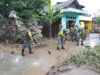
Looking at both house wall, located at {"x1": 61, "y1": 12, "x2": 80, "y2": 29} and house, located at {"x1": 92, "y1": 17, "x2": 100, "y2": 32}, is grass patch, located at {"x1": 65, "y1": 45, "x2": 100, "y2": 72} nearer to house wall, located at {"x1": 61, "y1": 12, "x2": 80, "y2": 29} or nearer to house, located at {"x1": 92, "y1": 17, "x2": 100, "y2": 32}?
house wall, located at {"x1": 61, "y1": 12, "x2": 80, "y2": 29}

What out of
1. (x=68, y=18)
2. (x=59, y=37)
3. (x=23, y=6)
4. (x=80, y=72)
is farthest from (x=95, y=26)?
(x=80, y=72)

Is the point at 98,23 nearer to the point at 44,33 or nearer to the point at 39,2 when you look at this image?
A: the point at 44,33

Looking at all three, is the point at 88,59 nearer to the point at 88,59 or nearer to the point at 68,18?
the point at 88,59

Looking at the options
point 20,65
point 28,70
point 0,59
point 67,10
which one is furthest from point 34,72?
point 67,10

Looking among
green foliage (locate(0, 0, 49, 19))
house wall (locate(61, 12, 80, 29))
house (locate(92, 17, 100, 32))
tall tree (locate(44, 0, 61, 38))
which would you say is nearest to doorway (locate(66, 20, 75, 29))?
house wall (locate(61, 12, 80, 29))

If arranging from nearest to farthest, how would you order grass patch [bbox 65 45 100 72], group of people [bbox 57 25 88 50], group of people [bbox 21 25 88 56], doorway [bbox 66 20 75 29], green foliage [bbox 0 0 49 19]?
1. grass patch [bbox 65 45 100 72]
2. group of people [bbox 21 25 88 56]
3. group of people [bbox 57 25 88 50]
4. green foliage [bbox 0 0 49 19]
5. doorway [bbox 66 20 75 29]

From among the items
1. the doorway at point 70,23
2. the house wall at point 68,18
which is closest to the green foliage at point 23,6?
the house wall at point 68,18

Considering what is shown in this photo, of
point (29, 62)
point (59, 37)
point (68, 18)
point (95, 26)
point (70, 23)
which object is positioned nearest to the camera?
point (29, 62)

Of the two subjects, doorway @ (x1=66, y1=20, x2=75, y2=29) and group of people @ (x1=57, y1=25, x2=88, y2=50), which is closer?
group of people @ (x1=57, y1=25, x2=88, y2=50)

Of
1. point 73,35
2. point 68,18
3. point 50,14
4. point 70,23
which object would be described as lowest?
point 73,35

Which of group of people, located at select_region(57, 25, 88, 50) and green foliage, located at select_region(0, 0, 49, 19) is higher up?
green foliage, located at select_region(0, 0, 49, 19)

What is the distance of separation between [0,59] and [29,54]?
176 centimetres

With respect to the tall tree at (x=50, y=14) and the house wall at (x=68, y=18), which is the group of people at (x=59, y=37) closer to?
the tall tree at (x=50, y=14)

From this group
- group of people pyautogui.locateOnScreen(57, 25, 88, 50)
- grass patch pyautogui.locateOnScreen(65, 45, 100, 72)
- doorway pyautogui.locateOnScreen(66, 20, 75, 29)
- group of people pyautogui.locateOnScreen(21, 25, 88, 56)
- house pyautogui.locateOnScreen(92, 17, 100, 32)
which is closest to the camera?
grass patch pyautogui.locateOnScreen(65, 45, 100, 72)
